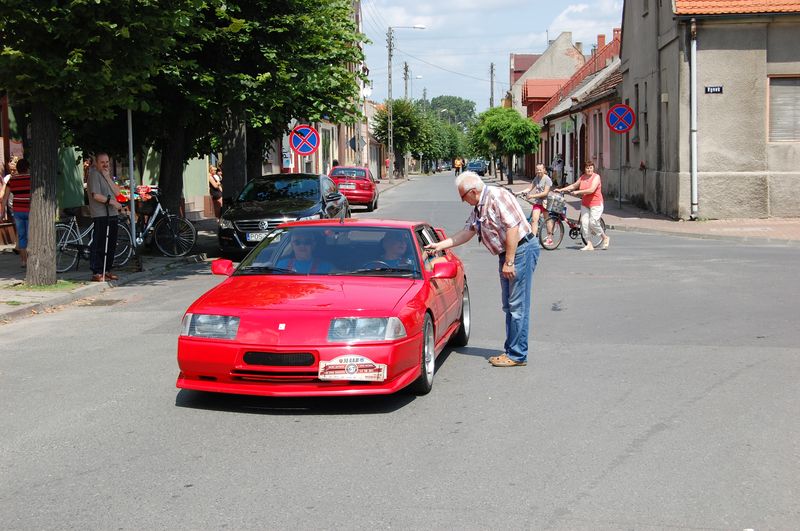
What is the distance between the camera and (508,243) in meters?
8.11

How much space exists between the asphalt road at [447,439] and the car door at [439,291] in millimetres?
448

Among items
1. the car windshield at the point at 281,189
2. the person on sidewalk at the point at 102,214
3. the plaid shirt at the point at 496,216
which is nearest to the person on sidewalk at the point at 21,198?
the person on sidewalk at the point at 102,214

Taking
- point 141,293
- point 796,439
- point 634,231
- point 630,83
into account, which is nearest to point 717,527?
point 796,439

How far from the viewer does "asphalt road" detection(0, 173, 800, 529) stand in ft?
15.7

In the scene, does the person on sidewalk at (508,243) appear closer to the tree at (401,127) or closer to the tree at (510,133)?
the tree at (510,133)

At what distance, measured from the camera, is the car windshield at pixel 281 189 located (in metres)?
19.6

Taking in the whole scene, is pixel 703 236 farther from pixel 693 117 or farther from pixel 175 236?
pixel 175 236

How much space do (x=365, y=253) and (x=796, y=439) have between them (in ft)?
Result: 11.5

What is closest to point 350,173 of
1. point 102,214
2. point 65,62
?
point 102,214

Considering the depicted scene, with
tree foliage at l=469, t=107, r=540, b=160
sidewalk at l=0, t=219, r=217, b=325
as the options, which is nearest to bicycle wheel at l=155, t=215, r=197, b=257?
sidewalk at l=0, t=219, r=217, b=325

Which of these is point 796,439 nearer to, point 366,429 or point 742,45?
point 366,429

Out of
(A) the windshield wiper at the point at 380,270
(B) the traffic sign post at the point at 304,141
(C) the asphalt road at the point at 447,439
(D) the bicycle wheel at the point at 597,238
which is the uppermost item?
(B) the traffic sign post at the point at 304,141

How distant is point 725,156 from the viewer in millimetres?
26328

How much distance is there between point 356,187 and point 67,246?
20.7m
